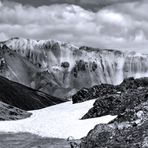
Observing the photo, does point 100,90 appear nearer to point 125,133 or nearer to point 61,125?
point 61,125

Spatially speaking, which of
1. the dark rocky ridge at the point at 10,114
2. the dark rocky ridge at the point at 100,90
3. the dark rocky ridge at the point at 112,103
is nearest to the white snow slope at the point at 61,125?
the dark rocky ridge at the point at 112,103

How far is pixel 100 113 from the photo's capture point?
41.6m

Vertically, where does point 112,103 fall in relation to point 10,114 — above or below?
above

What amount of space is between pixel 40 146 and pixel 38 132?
6997 mm

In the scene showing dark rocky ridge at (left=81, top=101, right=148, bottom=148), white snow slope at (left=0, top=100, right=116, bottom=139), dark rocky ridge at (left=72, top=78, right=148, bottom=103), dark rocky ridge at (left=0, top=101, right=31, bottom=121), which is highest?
dark rocky ridge at (left=81, top=101, right=148, bottom=148)

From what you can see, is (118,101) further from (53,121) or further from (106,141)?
(106,141)

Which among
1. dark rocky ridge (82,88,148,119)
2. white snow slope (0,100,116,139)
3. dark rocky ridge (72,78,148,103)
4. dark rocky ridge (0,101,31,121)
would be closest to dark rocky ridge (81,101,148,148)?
white snow slope (0,100,116,139)

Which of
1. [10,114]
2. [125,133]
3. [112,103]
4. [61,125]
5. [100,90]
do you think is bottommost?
[10,114]

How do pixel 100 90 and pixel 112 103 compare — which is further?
pixel 100 90

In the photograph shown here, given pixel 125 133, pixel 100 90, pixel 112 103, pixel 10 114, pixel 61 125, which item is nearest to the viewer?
pixel 125 133

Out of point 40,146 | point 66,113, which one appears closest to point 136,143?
point 40,146

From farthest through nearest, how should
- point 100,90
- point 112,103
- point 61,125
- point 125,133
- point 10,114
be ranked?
point 100,90
point 10,114
point 112,103
point 61,125
point 125,133

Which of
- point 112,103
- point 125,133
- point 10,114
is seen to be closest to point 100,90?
point 10,114

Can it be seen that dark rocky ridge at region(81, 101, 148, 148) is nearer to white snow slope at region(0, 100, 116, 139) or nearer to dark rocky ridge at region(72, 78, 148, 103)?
white snow slope at region(0, 100, 116, 139)
